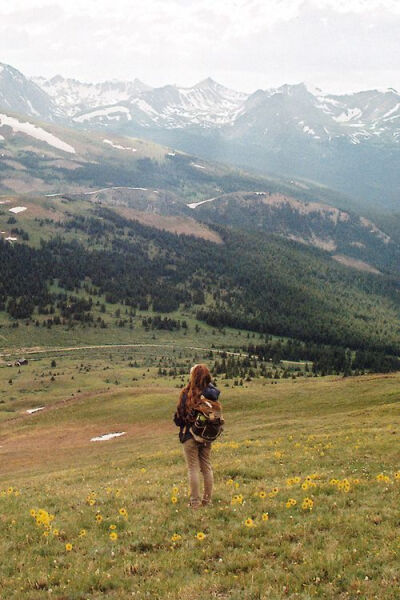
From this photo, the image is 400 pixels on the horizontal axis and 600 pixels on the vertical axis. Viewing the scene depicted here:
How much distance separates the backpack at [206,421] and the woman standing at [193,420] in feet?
0.50

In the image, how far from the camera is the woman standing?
18.6 metres

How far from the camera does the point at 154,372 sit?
448ft

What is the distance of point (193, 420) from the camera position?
18578 millimetres

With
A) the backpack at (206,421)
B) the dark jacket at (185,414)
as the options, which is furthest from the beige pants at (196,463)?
the backpack at (206,421)

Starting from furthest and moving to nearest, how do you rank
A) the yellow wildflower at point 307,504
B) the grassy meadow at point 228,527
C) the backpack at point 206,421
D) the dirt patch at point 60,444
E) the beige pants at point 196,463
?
1. the dirt patch at point 60,444
2. the beige pants at point 196,463
3. the backpack at point 206,421
4. the yellow wildflower at point 307,504
5. the grassy meadow at point 228,527

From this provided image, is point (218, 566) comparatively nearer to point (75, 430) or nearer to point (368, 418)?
point (368, 418)

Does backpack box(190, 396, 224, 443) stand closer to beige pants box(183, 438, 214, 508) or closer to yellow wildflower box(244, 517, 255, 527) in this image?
beige pants box(183, 438, 214, 508)

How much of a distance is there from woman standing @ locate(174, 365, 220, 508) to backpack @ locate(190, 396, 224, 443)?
0.15m

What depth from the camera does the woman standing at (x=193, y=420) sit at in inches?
733

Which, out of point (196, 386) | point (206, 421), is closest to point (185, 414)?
point (206, 421)

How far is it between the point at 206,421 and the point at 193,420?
1.71ft

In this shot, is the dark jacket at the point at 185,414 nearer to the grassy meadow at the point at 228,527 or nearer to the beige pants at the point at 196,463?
the beige pants at the point at 196,463

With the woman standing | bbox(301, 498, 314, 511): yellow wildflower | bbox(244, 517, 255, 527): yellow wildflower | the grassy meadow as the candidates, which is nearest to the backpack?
the woman standing

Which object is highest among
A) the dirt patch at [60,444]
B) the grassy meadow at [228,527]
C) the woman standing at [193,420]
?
the woman standing at [193,420]
